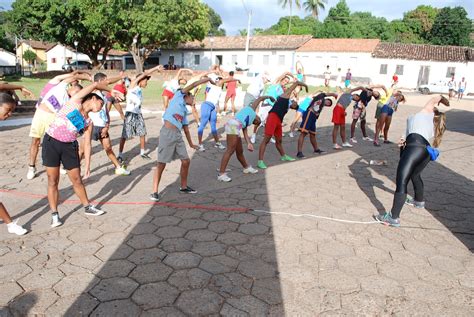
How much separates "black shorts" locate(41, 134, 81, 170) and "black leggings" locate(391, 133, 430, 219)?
3928 mm

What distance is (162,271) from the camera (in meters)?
3.58

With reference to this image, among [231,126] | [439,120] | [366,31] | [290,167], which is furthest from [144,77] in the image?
[366,31]

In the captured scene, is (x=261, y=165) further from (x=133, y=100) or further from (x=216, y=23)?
(x=216, y=23)

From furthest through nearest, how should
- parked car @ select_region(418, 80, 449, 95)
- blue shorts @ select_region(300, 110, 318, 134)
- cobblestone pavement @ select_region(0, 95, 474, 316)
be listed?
parked car @ select_region(418, 80, 449, 95), blue shorts @ select_region(300, 110, 318, 134), cobblestone pavement @ select_region(0, 95, 474, 316)

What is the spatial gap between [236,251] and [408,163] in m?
2.46

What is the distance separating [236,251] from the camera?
404 centimetres

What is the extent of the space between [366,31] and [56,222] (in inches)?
2520

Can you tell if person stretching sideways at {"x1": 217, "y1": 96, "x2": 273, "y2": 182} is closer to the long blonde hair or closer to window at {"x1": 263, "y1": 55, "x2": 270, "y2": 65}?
the long blonde hair

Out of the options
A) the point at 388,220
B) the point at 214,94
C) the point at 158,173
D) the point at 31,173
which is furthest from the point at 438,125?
the point at 31,173

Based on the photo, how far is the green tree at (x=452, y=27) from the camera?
54562mm

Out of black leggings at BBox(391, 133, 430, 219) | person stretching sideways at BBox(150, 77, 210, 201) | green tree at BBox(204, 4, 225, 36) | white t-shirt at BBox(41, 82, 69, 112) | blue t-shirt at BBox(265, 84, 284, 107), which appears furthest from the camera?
green tree at BBox(204, 4, 225, 36)

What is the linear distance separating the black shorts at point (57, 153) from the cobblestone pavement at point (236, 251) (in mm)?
778

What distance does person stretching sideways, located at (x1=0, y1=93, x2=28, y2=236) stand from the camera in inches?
155

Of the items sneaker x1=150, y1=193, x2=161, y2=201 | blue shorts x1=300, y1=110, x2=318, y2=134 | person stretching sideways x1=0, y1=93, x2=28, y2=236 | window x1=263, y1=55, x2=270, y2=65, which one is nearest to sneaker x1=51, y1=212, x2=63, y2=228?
person stretching sideways x1=0, y1=93, x2=28, y2=236
